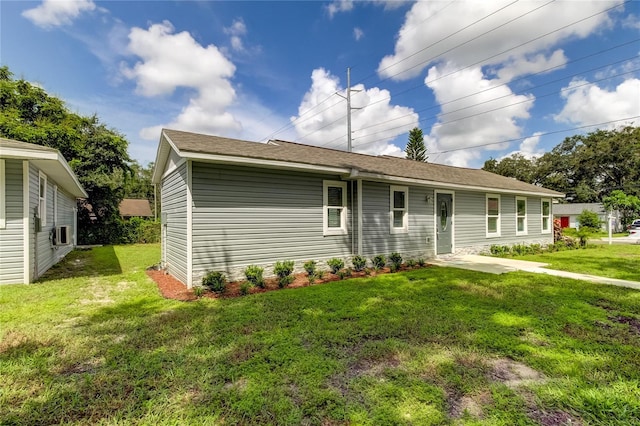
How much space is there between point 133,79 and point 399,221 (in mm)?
12521

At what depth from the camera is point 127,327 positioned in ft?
12.9

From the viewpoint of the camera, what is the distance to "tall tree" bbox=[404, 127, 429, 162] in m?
36.4

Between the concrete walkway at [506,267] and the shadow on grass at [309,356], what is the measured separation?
143 cm

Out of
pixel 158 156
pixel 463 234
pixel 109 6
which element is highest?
pixel 109 6

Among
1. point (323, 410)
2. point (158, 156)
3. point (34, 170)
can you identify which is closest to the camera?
point (323, 410)

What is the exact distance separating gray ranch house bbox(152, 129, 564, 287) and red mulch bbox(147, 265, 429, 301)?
22 centimetres

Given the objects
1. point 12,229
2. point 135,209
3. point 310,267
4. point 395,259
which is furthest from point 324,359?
point 135,209

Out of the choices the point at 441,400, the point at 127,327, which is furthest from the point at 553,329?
the point at 127,327

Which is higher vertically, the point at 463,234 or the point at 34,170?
the point at 34,170

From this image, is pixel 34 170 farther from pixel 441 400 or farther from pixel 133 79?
pixel 441 400

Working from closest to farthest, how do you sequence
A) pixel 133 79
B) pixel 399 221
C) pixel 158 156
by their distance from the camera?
pixel 158 156 < pixel 399 221 < pixel 133 79

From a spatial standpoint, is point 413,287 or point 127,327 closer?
point 127,327

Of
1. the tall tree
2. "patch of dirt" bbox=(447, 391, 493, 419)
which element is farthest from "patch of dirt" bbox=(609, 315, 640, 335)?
the tall tree

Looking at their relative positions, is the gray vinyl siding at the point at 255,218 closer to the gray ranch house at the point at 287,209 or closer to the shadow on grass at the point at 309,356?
the gray ranch house at the point at 287,209
